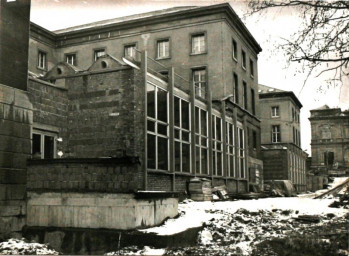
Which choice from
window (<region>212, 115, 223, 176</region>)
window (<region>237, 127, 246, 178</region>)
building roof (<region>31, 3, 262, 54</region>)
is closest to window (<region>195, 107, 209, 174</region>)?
window (<region>212, 115, 223, 176</region>)

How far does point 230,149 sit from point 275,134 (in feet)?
76.3

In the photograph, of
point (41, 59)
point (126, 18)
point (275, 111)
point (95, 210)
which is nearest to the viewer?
point (95, 210)

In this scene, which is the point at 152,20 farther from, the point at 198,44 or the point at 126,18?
the point at 198,44

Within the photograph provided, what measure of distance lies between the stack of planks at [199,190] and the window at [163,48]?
12483 millimetres

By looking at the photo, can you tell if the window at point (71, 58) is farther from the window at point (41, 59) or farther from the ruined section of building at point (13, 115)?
the ruined section of building at point (13, 115)

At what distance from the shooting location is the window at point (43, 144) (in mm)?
16438

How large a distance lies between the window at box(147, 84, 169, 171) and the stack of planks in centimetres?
196

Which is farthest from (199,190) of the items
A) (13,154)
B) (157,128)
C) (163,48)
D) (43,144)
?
(163,48)

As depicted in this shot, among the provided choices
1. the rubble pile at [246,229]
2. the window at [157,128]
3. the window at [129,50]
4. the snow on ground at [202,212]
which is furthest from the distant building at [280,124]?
the rubble pile at [246,229]

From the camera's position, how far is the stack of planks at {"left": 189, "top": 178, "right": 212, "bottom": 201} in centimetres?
1941

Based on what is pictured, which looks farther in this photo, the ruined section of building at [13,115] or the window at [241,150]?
the window at [241,150]

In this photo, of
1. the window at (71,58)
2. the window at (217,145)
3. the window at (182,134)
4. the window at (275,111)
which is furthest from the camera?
the window at (275,111)

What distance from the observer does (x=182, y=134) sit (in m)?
20.5

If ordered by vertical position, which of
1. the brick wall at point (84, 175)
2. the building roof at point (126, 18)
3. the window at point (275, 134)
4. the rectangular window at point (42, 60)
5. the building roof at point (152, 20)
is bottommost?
the brick wall at point (84, 175)
